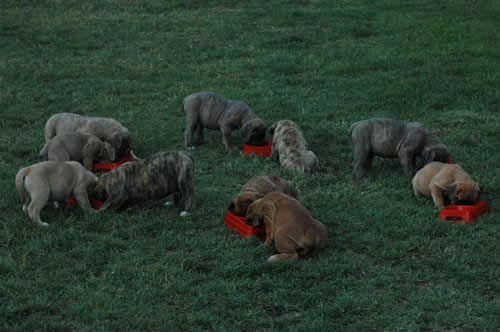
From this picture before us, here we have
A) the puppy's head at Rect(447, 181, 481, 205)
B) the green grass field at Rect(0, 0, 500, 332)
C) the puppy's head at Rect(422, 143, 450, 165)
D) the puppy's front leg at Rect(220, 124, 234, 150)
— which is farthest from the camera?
the puppy's front leg at Rect(220, 124, 234, 150)

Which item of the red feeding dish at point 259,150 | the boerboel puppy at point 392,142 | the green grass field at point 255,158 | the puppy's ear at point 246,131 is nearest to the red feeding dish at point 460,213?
the green grass field at point 255,158

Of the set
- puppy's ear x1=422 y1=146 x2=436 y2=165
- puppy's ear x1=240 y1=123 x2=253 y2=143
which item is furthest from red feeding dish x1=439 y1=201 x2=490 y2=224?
→ puppy's ear x1=240 y1=123 x2=253 y2=143

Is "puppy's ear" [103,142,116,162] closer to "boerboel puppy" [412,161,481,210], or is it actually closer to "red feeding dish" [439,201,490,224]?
"boerboel puppy" [412,161,481,210]

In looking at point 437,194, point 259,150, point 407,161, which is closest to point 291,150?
point 259,150

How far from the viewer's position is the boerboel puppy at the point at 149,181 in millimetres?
8203

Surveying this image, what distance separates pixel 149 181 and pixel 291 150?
269 cm

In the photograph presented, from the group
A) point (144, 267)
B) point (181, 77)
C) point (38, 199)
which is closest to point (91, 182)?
point (38, 199)

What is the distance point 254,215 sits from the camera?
24.0 ft

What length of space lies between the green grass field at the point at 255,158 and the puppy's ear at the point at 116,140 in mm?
1423

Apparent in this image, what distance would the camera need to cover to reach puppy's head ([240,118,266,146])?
10.8m

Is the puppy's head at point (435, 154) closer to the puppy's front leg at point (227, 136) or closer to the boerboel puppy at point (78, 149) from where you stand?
the puppy's front leg at point (227, 136)

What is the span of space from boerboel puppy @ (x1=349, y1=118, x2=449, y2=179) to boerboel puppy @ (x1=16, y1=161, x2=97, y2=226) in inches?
154

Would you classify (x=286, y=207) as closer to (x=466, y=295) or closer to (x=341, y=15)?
(x=466, y=295)

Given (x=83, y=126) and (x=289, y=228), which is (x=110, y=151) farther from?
(x=289, y=228)
